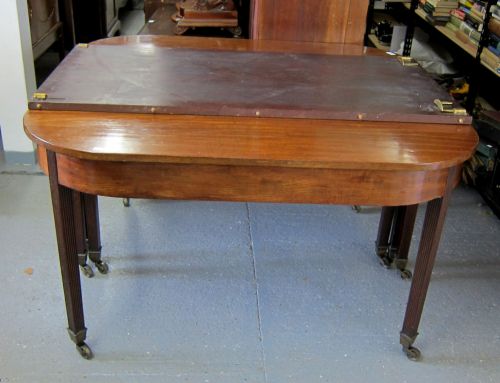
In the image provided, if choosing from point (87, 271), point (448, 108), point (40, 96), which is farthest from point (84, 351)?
point (448, 108)

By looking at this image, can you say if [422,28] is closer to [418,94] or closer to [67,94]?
[418,94]

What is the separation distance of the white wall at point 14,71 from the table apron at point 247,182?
4.43 ft

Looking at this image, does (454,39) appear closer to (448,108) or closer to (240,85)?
(448,108)

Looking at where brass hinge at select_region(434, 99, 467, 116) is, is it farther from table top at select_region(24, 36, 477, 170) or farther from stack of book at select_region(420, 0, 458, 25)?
stack of book at select_region(420, 0, 458, 25)

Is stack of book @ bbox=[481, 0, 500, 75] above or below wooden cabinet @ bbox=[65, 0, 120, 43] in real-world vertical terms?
above

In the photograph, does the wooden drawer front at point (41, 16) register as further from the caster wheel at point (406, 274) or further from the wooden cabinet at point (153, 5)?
the caster wheel at point (406, 274)

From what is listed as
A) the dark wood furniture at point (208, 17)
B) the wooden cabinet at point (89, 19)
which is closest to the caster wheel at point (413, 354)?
the dark wood furniture at point (208, 17)

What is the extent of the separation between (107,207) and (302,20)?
1.09 meters

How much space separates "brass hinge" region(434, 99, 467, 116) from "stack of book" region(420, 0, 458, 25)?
1.73 meters

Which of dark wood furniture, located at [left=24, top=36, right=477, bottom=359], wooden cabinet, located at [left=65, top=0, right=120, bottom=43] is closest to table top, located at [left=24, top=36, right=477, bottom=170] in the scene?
dark wood furniture, located at [left=24, top=36, right=477, bottom=359]

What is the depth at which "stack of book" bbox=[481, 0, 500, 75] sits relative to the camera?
8.45 feet

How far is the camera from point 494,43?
2643mm

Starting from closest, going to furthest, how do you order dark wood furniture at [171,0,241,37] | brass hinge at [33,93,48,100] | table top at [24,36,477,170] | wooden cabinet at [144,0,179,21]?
table top at [24,36,477,170]
brass hinge at [33,93,48,100]
dark wood furniture at [171,0,241,37]
wooden cabinet at [144,0,179,21]

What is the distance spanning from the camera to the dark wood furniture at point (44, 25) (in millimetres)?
2952
